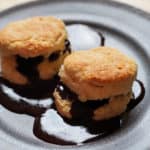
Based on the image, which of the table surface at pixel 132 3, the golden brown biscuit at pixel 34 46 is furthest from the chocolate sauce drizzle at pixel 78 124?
the table surface at pixel 132 3

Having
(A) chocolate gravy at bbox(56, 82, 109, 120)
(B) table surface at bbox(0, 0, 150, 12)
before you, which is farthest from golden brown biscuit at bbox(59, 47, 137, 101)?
(B) table surface at bbox(0, 0, 150, 12)

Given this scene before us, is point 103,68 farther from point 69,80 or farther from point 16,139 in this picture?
point 16,139

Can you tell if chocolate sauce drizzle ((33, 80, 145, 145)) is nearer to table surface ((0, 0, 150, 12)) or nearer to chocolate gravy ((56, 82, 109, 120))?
chocolate gravy ((56, 82, 109, 120))

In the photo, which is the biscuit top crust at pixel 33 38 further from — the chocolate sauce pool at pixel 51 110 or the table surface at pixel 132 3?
the table surface at pixel 132 3

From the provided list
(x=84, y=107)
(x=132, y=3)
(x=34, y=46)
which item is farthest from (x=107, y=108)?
(x=132, y=3)

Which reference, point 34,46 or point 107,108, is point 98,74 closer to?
point 107,108

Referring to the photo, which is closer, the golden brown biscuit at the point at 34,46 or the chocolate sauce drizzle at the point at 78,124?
the chocolate sauce drizzle at the point at 78,124
